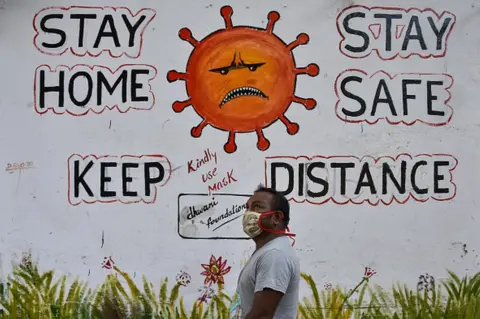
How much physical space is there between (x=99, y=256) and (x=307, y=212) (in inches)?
59.0

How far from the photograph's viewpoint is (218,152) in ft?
17.5

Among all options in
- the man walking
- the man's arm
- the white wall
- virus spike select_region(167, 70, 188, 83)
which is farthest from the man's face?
virus spike select_region(167, 70, 188, 83)

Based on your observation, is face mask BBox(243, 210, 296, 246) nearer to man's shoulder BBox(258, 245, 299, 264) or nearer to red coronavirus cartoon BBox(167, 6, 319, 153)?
man's shoulder BBox(258, 245, 299, 264)

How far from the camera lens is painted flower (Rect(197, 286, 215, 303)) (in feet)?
17.4

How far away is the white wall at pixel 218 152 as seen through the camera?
209 inches

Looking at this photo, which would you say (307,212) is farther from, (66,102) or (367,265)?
(66,102)

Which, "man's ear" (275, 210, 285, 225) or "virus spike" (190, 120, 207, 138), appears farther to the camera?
"virus spike" (190, 120, 207, 138)

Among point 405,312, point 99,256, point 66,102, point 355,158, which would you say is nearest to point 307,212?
point 355,158

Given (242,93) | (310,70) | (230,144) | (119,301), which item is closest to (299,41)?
(310,70)

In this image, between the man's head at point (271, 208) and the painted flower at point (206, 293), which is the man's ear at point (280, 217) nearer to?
the man's head at point (271, 208)

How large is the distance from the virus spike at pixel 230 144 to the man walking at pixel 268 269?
4.37ft

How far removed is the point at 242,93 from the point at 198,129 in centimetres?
40

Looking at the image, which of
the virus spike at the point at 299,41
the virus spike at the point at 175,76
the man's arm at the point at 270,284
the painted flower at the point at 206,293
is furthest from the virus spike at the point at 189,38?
the man's arm at the point at 270,284

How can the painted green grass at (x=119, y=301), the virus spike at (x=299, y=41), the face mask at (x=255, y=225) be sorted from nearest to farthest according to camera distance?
the face mask at (x=255, y=225), the painted green grass at (x=119, y=301), the virus spike at (x=299, y=41)
